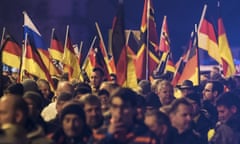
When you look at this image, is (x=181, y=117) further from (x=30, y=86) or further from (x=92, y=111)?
(x=30, y=86)

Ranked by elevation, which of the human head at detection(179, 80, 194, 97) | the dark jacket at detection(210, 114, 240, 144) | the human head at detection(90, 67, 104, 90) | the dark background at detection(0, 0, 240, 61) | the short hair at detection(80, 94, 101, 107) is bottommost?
the dark jacket at detection(210, 114, 240, 144)

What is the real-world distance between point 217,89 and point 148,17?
2.29m

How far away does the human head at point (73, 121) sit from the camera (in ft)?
21.6

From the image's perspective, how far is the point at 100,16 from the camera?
119 ft

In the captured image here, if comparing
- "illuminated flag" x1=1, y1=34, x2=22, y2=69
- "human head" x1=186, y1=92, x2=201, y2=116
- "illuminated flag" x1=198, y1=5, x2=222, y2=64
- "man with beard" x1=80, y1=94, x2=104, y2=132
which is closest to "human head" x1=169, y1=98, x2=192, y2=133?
"human head" x1=186, y1=92, x2=201, y2=116

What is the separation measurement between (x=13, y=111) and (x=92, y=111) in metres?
1.88

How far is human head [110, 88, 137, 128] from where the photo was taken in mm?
6473

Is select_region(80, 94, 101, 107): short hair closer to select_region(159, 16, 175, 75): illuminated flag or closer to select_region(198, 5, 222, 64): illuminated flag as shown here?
select_region(198, 5, 222, 64): illuminated flag

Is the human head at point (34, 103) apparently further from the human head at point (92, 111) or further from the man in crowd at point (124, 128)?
the man in crowd at point (124, 128)

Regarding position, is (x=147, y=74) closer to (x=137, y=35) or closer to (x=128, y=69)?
(x=128, y=69)

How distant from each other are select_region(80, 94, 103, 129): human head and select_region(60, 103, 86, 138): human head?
40cm

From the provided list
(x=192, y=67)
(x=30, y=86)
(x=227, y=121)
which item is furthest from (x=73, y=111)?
(x=192, y=67)

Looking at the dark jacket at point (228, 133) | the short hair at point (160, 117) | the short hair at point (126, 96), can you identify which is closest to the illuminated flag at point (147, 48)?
the dark jacket at point (228, 133)

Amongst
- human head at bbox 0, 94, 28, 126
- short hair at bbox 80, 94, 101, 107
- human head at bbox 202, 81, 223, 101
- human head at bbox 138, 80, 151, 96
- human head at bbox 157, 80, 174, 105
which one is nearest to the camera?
human head at bbox 0, 94, 28, 126
